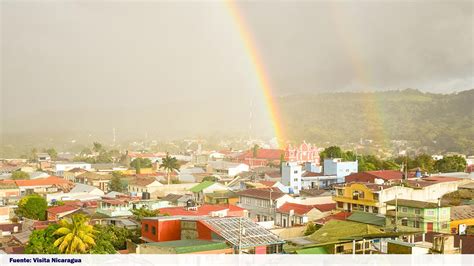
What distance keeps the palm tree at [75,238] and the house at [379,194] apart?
40.2 ft

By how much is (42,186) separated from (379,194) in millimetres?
24431

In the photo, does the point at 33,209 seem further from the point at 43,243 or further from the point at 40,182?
the point at 40,182

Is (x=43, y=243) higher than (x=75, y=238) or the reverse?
the reverse

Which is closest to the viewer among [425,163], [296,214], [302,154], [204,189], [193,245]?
[193,245]

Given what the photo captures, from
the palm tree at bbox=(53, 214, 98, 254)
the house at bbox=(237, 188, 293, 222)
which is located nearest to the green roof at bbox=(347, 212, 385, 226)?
the house at bbox=(237, 188, 293, 222)

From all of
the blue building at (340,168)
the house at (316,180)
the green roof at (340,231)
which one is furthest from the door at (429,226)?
the blue building at (340,168)

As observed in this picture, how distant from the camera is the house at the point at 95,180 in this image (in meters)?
41.8

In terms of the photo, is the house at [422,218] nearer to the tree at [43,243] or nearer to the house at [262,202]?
the house at [262,202]

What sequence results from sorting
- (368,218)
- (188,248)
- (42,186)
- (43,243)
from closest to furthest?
(188,248) → (43,243) → (368,218) → (42,186)

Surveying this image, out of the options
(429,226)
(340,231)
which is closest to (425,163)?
(429,226)

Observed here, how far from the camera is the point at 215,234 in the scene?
13320mm

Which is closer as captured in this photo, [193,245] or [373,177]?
[193,245]
